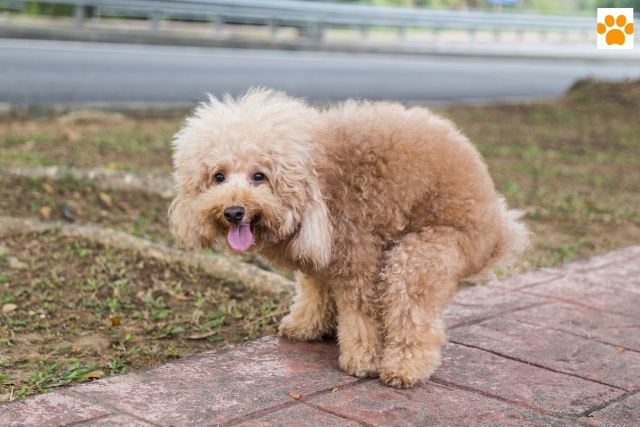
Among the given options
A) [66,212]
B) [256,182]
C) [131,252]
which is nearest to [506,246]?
[256,182]

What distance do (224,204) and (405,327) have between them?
93cm

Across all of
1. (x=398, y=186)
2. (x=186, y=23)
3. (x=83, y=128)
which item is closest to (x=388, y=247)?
(x=398, y=186)

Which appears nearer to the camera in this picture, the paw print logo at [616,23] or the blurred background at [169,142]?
the blurred background at [169,142]

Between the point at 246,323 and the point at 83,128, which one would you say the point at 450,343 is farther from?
the point at 83,128

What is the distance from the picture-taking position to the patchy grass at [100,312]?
3.49 meters

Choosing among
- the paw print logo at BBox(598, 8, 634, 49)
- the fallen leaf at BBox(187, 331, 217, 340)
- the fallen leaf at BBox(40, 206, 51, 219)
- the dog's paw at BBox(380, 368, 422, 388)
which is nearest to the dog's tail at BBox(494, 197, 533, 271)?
the dog's paw at BBox(380, 368, 422, 388)

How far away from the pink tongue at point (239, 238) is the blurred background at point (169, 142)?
86 cm

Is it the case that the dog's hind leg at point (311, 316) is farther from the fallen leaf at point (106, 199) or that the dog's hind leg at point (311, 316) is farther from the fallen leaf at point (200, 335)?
the fallen leaf at point (106, 199)

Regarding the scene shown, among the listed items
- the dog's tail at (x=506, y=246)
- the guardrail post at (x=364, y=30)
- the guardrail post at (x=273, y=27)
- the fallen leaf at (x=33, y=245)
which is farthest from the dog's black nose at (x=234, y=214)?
the guardrail post at (x=364, y=30)

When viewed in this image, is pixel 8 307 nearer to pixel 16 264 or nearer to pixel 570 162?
pixel 16 264

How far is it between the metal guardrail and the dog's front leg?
15227 mm

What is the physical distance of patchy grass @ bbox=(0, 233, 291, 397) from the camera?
3.49 meters

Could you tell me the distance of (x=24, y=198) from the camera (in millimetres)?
5395

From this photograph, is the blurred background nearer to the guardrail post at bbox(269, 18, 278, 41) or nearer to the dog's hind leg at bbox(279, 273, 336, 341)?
the guardrail post at bbox(269, 18, 278, 41)
